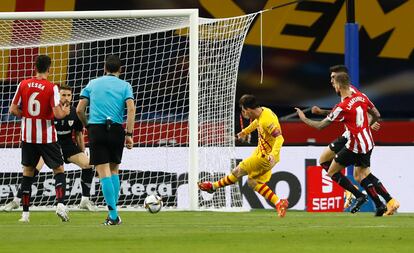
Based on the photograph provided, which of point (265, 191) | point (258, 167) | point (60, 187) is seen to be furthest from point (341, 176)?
point (60, 187)

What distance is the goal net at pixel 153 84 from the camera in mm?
18219

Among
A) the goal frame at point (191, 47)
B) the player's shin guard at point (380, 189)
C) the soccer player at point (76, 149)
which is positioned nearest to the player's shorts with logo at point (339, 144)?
the player's shin guard at point (380, 189)

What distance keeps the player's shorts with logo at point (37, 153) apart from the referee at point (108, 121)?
3.67 ft

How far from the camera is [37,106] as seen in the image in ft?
46.7

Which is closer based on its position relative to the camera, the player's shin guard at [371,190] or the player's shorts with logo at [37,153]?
the player's shorts with logo at [37,153]

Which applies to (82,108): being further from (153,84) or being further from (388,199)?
(153,84)

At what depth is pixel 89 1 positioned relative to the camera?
21859 millimetres

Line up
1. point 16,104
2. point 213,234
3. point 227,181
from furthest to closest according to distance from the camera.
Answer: point 227,181
point 16,104
point 213,234

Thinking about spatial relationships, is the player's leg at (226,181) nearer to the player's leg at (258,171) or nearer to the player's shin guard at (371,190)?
the player's leg at (258,171)

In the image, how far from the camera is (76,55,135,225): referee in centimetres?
1305

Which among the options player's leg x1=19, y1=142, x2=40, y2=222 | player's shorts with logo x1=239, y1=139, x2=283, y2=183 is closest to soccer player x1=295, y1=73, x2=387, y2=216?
player's shorts with logo x1=239, y1=139, x2=283, y2=183

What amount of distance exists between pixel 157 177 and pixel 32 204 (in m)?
1.90

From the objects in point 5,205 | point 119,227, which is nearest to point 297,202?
point 5,205

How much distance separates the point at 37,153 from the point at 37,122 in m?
0.36
